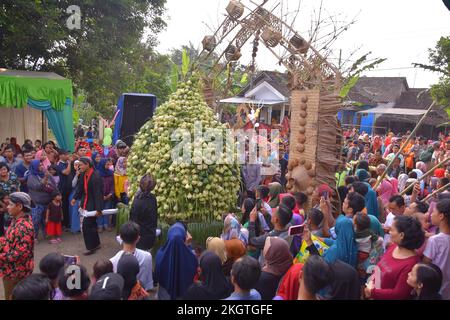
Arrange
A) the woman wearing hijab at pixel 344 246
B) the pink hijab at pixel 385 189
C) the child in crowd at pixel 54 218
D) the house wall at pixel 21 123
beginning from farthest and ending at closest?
the house wall at pixel 21 123 → the child in crowd at pixel 54 218 → the pink hijab at pixel 385 189 → the woman wearing hijab at pixel 344 246

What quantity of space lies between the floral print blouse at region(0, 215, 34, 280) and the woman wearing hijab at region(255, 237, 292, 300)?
7.15ft

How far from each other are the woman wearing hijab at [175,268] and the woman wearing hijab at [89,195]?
2.89 m

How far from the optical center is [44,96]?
1088 cm

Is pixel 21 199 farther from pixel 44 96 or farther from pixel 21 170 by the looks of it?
pixel 44 96

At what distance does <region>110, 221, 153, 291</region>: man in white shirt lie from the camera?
3451 millimetres

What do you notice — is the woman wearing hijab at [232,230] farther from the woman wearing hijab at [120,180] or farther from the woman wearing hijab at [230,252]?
the woman wearing hijab at [120,180]

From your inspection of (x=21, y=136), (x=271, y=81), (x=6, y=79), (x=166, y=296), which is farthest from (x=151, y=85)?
(x=166, y=296)

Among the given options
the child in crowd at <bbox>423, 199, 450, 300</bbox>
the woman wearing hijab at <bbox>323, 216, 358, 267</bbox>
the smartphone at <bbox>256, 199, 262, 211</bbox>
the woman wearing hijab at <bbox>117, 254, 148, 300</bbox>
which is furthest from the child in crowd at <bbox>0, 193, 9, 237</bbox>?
the child in crowd at <bbox>423, 199, 450, 300</bbox>

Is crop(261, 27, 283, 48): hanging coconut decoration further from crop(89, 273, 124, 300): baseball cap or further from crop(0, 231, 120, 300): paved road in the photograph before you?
crop(89, 273, 124, 300): baseball cap

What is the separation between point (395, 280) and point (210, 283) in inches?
54.9

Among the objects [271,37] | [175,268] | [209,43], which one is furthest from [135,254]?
[209,43]

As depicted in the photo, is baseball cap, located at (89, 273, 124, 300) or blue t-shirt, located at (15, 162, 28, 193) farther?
blue t-shirt, located at (15, 162, 28, 193)

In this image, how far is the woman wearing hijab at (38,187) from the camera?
257 inches

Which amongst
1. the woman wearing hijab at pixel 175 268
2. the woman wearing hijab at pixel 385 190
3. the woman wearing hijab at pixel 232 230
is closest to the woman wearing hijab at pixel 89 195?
the woman wearing hijab at pixel 232 230
